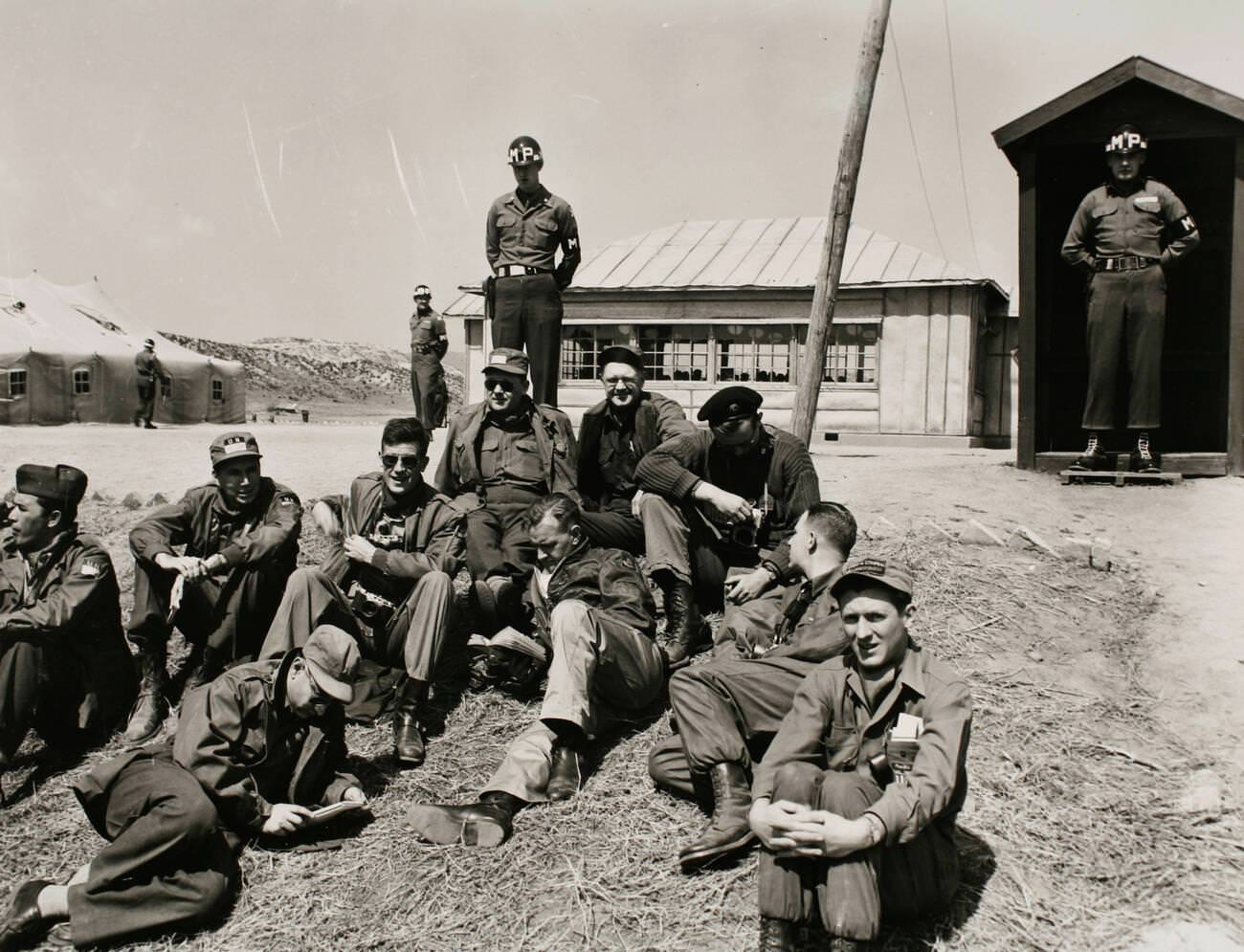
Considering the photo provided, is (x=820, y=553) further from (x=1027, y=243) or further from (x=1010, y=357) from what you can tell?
(x=1010, y=357)

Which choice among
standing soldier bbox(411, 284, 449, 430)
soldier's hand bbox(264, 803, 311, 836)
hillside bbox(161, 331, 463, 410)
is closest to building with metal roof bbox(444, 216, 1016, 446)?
standing soldier bbox(411, 284, 449, 430)

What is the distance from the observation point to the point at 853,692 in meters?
3.27

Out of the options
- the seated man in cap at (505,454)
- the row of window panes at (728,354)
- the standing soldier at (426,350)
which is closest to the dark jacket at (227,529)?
the seated man in cap at (505,454)

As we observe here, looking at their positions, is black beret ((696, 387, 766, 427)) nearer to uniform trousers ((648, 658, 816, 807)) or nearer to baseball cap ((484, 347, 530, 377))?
baseball cap ((484, 347, 530, 377))

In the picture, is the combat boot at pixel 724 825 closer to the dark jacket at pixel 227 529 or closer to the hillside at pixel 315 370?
the dark jacket at pixel 227 529

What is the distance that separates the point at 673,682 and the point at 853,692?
0.82 m

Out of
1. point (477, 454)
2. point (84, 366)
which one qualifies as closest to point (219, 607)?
point (477, 454)

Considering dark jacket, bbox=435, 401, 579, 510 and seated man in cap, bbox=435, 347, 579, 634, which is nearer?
seated man in cap, bbox=435, 347, 579, 634

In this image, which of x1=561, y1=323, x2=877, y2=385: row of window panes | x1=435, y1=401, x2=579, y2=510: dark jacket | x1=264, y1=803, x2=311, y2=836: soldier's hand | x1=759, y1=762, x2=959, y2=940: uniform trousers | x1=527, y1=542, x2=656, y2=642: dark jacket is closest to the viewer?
x1=759, y1=762, x2=959, y2=940: uniform trousers

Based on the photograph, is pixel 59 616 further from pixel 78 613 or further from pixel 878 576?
pixel 878 576

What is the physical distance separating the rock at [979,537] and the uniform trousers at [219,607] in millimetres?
Answer: 3899

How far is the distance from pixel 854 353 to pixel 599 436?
11793 mm

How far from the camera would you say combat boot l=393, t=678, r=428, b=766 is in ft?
14.9

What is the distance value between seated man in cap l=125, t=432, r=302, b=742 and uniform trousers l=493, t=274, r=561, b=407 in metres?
2.74
